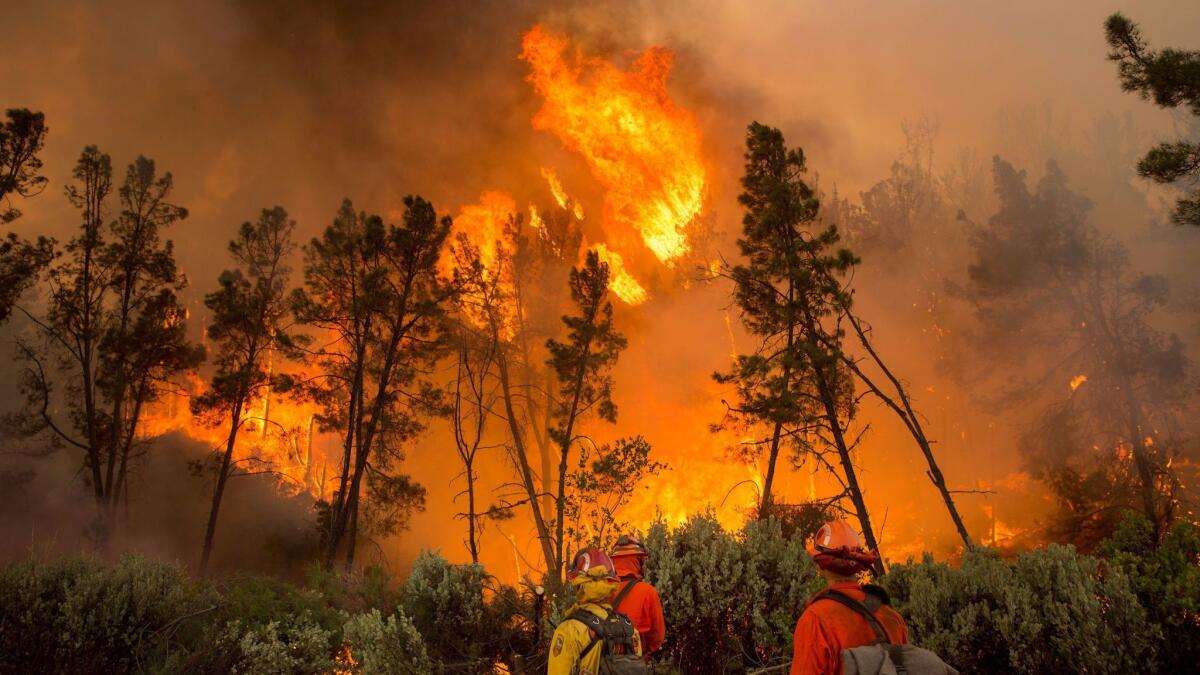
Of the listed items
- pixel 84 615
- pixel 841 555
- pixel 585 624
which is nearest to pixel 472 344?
pixel 84 615

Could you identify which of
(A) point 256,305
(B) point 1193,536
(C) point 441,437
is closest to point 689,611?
(B) point 1193,536

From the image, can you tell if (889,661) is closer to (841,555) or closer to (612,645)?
(841,555)

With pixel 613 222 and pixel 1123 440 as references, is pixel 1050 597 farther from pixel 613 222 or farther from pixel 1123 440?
pixel 613 222

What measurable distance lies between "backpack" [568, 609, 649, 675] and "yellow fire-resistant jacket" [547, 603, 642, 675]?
30mm

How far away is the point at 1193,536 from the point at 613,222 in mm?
51484

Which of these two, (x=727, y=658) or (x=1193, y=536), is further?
(x=727, y=658)

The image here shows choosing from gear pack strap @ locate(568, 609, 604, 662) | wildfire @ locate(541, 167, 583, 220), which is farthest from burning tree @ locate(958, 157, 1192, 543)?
wildfire @ locate(541, 167, 583, 220)

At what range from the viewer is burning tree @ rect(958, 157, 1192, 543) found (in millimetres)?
27297

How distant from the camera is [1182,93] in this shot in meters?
13.1

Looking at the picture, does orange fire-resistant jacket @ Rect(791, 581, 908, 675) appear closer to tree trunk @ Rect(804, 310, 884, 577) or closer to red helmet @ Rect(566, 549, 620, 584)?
red helmet @ Rect(566, 549, 620, 584)

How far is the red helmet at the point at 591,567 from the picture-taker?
206 inches

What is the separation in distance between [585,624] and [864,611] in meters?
2.11

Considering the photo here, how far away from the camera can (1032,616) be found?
6055 millimetres

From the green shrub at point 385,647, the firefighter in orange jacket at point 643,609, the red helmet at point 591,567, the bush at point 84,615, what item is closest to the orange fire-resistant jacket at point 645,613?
the firefighter in orange jacket at point 643,609
